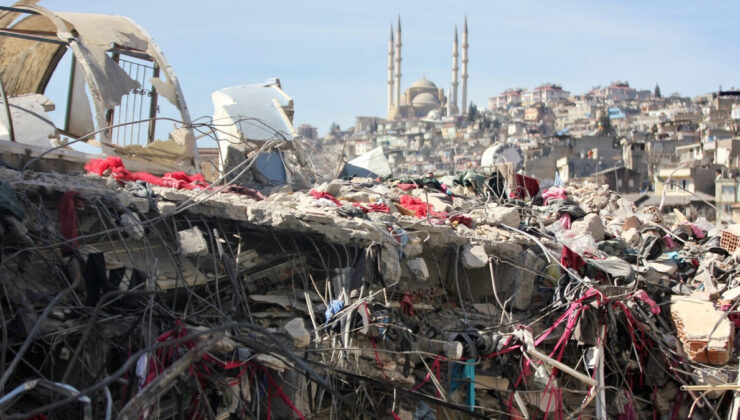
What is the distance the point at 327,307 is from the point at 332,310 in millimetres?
105

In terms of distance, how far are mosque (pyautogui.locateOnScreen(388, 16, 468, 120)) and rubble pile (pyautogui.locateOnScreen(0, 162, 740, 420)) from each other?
95.3 metres

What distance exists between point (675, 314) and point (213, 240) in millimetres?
4725

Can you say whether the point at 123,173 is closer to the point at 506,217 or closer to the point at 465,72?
the point at 506,217

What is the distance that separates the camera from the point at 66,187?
5465 mm

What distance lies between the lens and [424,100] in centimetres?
12338

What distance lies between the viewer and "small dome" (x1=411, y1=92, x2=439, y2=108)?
12325 centimetres

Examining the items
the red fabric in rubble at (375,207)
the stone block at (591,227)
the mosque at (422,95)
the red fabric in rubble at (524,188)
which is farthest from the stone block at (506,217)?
the mosque at (422,95)

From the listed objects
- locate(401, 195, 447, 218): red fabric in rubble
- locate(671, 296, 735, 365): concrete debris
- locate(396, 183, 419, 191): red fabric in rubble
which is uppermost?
locate(396, 183, 419, 191): red fabric in rubble

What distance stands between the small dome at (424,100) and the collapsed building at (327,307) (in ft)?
378

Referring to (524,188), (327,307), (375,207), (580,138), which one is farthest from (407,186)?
(580,138)

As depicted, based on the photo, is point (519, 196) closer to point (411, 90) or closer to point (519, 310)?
point (519, 310)

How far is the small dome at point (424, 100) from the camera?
123 meters

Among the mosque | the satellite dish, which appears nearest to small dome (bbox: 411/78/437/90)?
the mosque

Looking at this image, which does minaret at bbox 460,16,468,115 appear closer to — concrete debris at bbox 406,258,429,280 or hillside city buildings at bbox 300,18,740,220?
hillside city buildings at bbox 300,18,740,220
